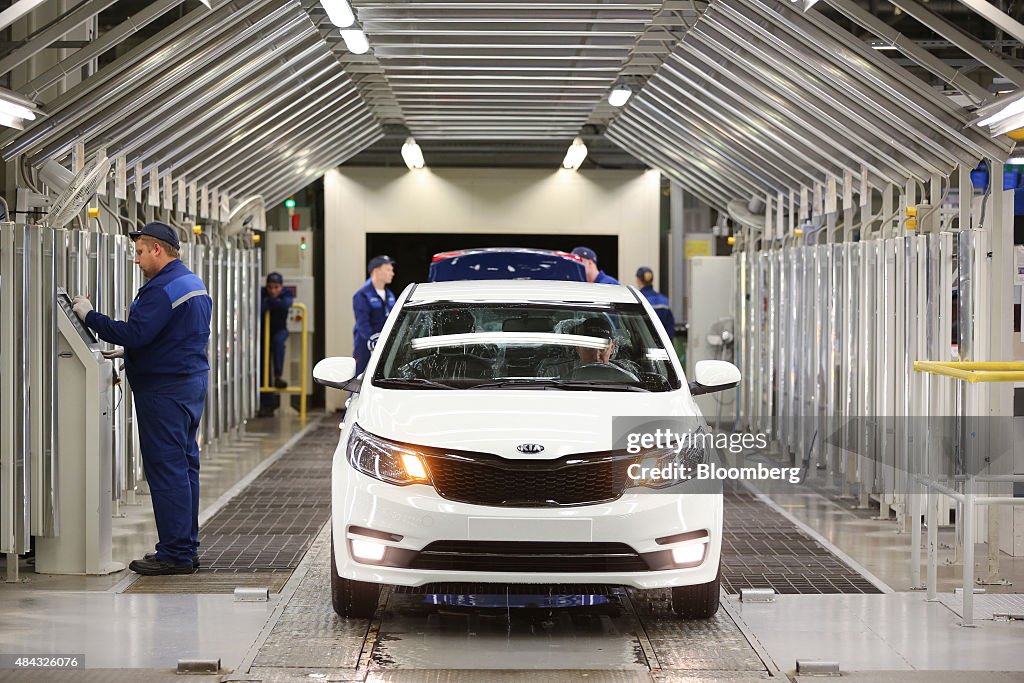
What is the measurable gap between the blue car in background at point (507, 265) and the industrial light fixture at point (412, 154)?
524cm

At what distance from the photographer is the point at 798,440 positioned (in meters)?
11.4

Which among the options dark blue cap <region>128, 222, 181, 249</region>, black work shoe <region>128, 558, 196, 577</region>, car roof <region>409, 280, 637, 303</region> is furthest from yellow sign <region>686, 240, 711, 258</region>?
black work shoe <region>128, 558, 196, 577</region>

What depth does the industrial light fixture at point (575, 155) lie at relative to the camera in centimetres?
1627

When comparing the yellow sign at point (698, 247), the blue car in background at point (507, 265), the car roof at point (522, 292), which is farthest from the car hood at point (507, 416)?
the yellow sign at point (698, 247)

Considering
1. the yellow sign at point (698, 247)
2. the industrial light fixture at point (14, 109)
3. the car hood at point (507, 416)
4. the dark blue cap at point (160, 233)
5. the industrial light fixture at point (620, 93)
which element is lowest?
the car hood at point (507, 416)

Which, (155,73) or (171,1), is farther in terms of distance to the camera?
(155,73)

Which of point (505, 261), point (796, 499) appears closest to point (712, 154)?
point (505, 261)

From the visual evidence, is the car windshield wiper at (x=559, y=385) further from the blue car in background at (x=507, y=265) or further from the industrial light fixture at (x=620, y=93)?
the industrial light fixture at (x=620, y=93)

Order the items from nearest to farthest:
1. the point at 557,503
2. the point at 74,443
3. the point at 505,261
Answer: the point at 557,503
the point at 74,443
the point at 505,261

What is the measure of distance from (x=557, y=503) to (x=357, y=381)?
1.42 m

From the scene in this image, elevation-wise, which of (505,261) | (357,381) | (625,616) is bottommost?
(625,616)

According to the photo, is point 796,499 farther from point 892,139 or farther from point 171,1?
point 171,1

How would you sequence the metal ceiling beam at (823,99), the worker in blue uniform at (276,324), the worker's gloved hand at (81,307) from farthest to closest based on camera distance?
the worker in blue uniform at (276,324), the metal ceiling beam at (823,99), the worker's gloved hand at (81,307)

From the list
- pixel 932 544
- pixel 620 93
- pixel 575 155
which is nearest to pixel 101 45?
pixel 932 544
